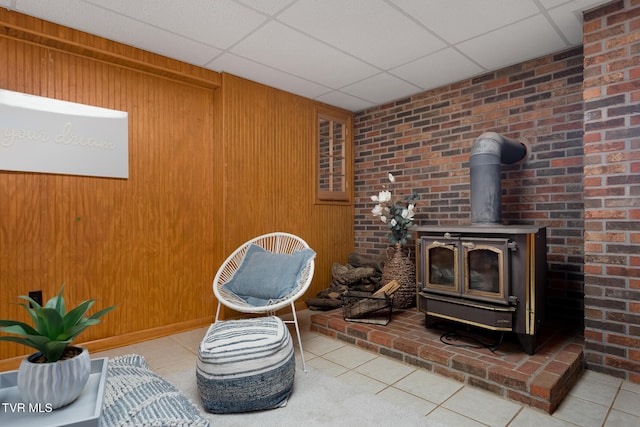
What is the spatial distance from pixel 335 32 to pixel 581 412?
2.71 metres

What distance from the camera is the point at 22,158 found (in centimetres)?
230

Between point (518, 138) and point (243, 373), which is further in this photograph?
point (518, 138)

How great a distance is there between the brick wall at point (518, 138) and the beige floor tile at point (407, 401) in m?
1.66

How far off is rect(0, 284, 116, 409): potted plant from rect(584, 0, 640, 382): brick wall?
→ 273cm

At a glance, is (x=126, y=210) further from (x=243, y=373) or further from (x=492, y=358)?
(x=492, y=358)

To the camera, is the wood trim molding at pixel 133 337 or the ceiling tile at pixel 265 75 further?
the ceiling tile at pixel 265 75

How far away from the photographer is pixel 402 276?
10.9 feet

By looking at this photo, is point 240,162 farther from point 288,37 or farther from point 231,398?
point 231,398

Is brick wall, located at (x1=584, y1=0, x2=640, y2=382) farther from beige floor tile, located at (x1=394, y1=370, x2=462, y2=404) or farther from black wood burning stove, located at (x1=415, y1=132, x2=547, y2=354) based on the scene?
beige floor tile, located at (x1=394, y1=370, x2=462, y2=404)

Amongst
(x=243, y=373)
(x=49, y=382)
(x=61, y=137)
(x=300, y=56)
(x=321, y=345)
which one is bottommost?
(x=321, y=345)

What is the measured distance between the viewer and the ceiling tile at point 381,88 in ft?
11.1

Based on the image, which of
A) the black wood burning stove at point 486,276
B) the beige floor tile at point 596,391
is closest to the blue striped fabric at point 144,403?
the black wood burning stove at point 486,276

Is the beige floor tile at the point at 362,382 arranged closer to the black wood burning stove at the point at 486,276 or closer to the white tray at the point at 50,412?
the black wood burning stove at the point at 486,276

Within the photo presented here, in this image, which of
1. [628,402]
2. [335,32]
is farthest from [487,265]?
[335,32]
